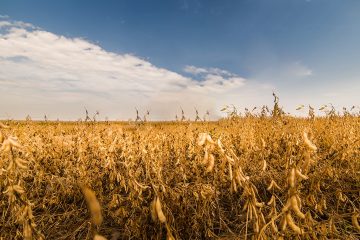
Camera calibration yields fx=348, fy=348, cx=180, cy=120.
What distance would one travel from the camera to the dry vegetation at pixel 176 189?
1924 mm

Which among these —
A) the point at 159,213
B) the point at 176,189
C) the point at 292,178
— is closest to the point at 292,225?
the point at 292,178

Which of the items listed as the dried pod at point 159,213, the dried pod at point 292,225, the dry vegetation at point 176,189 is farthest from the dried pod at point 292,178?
the dried pod at point 159,213

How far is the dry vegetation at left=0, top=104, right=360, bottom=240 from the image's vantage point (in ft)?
6.31

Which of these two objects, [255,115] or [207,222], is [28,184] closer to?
[207,222]

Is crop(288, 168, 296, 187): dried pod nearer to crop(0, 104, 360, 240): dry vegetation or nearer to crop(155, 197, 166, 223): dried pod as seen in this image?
crop(0, 104, 360, 240): dry vegetation

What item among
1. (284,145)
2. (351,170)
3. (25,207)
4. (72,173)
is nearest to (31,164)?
(72,173)

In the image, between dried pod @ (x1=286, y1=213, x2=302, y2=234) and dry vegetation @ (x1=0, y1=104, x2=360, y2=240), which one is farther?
dry vegetation @ (x1=0, y1=104, x2=360, y2=240)

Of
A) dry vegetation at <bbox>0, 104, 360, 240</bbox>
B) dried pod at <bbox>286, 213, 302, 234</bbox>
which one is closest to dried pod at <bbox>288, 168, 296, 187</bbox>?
dry vegetation at <bbox>0, 104, 360, 240</bbox>

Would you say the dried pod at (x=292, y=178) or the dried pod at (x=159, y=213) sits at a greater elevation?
the dried pod at (x=292, y=178)

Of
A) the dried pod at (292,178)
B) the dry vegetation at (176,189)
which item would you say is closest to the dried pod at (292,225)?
the dry vegetation at (176,189)

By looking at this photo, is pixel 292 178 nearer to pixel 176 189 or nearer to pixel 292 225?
pixel 292 225

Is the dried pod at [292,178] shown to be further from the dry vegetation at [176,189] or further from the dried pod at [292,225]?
the dried pod at [292,225]

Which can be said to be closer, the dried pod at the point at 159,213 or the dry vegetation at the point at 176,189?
Answer: the dried pod at the point at 159,213

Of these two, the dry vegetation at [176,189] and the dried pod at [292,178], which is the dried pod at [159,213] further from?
the dried pod at [292,178]
